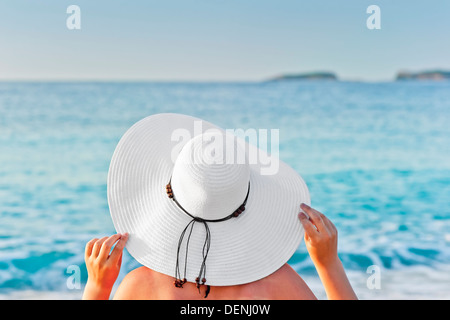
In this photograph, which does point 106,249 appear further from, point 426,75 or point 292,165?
point 426,75

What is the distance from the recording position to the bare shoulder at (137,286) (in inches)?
53.4

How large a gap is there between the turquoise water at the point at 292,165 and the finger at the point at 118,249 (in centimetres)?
295

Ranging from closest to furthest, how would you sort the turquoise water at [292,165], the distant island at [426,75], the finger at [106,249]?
the finger at [106,249] < the turquoise water at [292,165] < the distant island at [426,75]

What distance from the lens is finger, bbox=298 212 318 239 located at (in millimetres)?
1396

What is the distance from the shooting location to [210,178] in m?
1.36

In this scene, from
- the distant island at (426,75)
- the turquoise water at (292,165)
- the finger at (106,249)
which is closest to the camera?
the finger at (106,249)

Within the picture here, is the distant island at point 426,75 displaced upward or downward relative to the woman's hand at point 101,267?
upward

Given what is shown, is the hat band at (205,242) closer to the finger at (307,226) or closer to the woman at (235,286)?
the woman at (235,286)

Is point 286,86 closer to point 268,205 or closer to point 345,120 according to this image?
point 345,120

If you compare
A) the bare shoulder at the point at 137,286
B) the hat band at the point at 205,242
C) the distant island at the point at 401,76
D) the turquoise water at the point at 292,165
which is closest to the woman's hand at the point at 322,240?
the hat band at the point at 205,242
